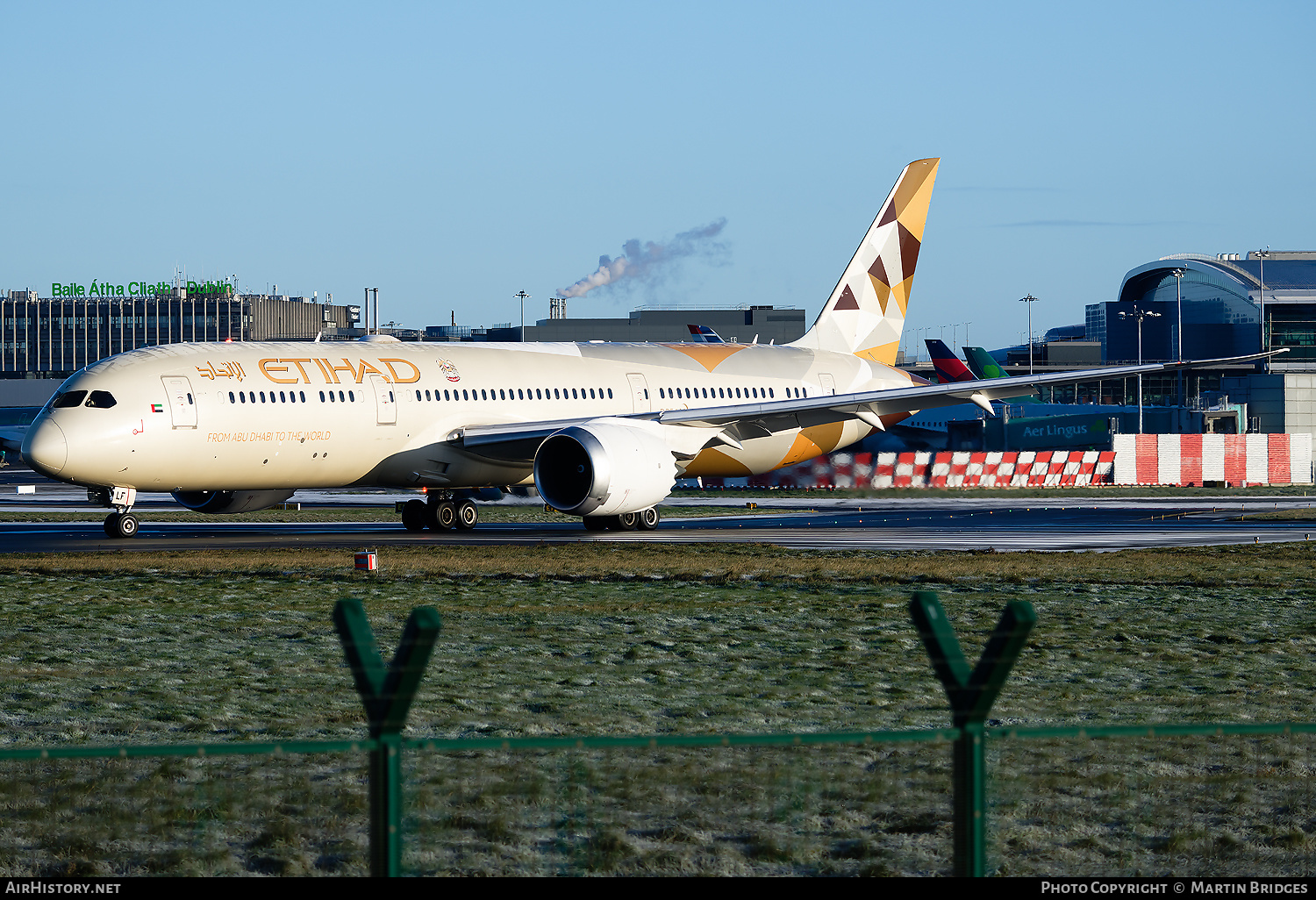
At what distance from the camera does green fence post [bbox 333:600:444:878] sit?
4.57 m

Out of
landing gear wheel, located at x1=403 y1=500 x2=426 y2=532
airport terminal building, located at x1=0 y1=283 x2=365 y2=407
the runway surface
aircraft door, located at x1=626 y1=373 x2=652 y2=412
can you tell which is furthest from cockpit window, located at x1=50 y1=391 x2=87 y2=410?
airport terminal building, located at x1=0 y1=283 x2=365 y2=407

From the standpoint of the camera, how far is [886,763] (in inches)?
210

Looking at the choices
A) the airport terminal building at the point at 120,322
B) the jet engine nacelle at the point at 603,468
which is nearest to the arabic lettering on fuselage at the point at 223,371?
the jet engine nacelle at the point at 603,468

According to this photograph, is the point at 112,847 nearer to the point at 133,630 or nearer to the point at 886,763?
the point at 886,763

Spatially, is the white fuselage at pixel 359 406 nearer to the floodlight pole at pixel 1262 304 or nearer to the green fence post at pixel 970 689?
the green fence post at pixel 970 689

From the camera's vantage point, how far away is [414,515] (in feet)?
106

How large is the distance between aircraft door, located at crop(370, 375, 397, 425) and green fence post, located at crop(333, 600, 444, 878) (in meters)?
25.3

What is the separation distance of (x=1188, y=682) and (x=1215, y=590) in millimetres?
7583

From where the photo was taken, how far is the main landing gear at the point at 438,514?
32219 mm

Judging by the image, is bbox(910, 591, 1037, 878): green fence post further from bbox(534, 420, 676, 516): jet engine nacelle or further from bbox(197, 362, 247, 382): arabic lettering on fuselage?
bbox(197, 362, 247, 382): arabic lettering on fuselage

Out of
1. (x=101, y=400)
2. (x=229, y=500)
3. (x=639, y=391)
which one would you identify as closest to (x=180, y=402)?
(x=101, y=400)

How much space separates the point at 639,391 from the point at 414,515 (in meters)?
5.94

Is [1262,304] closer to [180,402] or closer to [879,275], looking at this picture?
[879,275]
